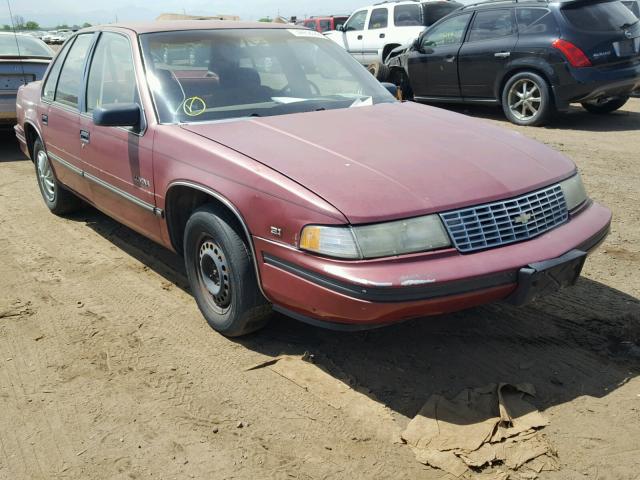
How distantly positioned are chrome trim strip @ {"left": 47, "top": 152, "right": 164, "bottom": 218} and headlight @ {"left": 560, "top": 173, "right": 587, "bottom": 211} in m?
2.24

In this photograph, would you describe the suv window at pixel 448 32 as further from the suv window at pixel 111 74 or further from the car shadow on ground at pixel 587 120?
the suv window at pixel 111 74

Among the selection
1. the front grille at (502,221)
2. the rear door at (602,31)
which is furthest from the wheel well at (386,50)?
the front grille at (502,221)

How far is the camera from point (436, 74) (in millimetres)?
10719

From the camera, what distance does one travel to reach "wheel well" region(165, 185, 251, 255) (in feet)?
11.8

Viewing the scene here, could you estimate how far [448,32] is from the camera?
10.6 m

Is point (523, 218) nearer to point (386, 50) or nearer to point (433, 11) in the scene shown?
point (433, 11)

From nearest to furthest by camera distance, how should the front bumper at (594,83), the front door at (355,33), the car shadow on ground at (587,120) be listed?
the front bumper at (594,83)
the car shadow on ground at (587,120)
the front door at (355,33)

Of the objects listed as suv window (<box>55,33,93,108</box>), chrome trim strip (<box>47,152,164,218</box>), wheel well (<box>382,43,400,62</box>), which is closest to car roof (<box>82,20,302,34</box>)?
suv window (<box>55,33,93,108</box>)

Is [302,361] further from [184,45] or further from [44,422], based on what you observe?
[184,45]

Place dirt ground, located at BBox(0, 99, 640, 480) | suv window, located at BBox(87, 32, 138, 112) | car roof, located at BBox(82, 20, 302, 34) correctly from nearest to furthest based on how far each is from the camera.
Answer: dirt ground, located at BBox(0, 99, 640, 480) < suv window, located at BBox(87, 32, 138, 112) < car roof, located at BBox(82, 20, 302, 34)

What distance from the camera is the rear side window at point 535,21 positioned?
8992 millimetres

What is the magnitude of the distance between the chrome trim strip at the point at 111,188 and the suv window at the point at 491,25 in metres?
7.00

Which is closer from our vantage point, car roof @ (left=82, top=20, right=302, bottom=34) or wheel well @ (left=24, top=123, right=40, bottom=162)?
car roof @ (left=82, top=20, right=302, bottom=34)

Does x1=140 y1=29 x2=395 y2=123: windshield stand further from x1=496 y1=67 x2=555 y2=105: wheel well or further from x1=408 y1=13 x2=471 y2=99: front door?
x1=408 y1=13 x2=471 y2=99: front door
